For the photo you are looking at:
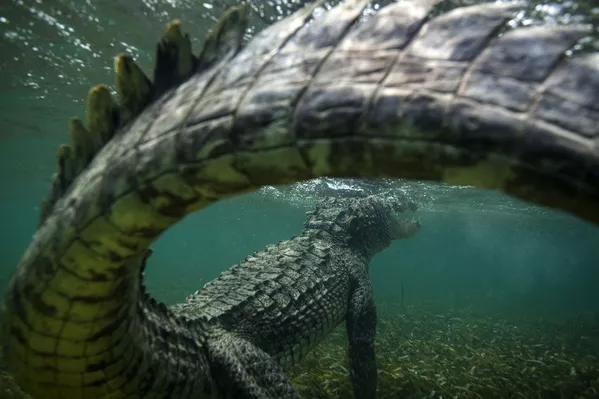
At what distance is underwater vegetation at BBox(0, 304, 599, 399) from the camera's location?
16.5 feet

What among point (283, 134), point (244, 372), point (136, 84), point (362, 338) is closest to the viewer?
point (283, 134)

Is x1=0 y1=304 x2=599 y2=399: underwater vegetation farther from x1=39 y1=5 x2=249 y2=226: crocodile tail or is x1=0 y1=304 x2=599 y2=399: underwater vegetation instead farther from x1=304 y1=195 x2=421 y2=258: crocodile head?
x1=39 y1=5 x2=249 y2=226: crocodile tail

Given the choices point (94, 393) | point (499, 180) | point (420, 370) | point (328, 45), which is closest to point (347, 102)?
point (328, 45)

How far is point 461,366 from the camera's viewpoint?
642cm

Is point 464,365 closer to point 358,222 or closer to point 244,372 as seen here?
point 358,222

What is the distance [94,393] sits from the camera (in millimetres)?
2053

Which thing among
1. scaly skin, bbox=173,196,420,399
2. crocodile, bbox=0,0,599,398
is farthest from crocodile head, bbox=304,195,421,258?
crocodile, bbox=0,0,599,398

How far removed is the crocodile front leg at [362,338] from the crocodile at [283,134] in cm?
331

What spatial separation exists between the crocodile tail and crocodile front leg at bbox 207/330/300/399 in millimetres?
1622

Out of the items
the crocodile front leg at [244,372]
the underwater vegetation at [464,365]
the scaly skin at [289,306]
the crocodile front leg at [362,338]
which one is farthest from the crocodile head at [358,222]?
the crocodile front leg at [244,372]

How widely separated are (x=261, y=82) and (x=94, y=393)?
6.20ft

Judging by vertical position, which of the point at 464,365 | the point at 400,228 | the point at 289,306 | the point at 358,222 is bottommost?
the point at 464,365

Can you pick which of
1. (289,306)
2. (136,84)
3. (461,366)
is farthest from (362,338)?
(136,84)

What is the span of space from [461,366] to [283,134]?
22.0 ft
